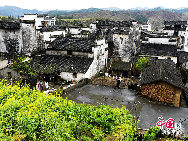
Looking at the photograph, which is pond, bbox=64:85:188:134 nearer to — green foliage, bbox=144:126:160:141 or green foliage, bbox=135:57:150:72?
green foliage, bbox=144:126:160:141

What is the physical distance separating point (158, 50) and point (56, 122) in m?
35.9

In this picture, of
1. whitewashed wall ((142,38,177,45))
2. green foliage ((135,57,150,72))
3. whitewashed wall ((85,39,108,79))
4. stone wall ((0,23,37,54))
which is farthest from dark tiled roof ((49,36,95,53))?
whitewashed wall ((142,38,177,45))

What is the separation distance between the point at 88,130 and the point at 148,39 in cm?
3826

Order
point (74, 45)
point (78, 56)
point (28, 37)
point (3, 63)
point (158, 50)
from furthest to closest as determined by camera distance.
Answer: point (158, 50)
point (28, 37)
point (74, 45)
point (78, 56)
point (3, 63)

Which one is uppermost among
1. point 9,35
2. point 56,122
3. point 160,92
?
point 9,35

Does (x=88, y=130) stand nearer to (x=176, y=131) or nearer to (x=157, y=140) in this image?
(x=157, y=140)

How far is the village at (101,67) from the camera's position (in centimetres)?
1933

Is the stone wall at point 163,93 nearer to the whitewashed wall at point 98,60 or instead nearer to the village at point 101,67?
the village at point 101,67

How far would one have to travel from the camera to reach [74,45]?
3231 centimetres

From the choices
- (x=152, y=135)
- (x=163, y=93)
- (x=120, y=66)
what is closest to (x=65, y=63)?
(x=120, y=66)

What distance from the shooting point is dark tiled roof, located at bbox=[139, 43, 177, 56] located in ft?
132

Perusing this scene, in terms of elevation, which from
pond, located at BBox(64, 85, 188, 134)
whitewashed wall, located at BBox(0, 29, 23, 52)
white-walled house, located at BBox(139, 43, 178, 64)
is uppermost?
whitewashed wall, located at BBox(0, 29, 23, 52)

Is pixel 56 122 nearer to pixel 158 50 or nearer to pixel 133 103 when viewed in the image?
pixel 133 103

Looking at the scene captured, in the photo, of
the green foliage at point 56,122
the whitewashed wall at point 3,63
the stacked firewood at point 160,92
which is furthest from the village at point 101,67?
the green foliage at point 56,122
